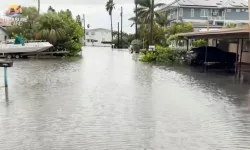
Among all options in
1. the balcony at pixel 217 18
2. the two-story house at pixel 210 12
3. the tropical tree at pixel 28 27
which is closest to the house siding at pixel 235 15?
the two-story house at pixel 210 12

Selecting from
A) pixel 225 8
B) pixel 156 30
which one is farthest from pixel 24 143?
pixel 225 8

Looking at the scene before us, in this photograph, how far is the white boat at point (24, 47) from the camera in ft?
104

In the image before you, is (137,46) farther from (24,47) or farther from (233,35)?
(233,35)

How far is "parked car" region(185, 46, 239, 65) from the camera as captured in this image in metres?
27.8

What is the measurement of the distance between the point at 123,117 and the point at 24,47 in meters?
25.3

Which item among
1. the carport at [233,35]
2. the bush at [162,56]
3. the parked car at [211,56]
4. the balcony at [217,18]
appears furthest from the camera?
the balcony at [217,18]

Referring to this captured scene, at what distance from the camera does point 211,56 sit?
2798 cm

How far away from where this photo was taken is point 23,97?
446 inches

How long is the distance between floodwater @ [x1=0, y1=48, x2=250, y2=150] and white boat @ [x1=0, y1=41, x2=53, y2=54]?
60.3 ft

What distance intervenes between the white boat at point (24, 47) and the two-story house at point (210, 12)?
31691 millimetres

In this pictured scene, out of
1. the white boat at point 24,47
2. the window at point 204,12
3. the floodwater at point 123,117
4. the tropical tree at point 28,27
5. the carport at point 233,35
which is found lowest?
the floodwater at point 123,117

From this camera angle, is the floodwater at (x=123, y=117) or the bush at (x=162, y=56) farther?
the bush at (x=162, y=56)

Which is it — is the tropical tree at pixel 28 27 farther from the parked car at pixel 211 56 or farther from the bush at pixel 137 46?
the parked car at pixel 211 56

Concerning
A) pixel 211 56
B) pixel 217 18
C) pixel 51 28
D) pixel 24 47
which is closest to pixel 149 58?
pixel 211 56
